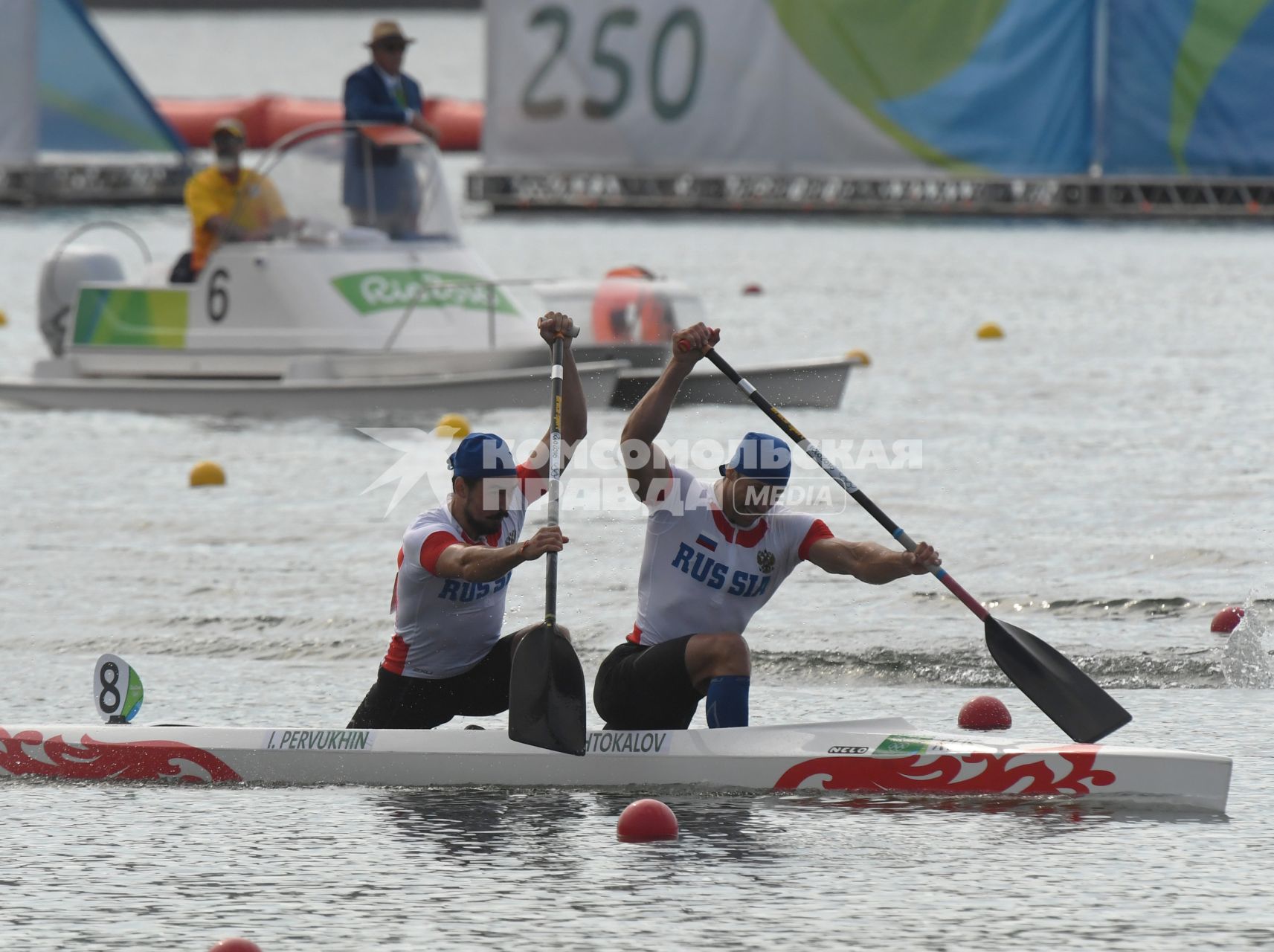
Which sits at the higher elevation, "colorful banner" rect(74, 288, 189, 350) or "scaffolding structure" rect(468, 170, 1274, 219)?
"scaffolding structure" rect(468, 170, 1274, 219)

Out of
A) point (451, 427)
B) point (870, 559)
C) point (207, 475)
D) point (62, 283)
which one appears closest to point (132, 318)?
point (62, 283)

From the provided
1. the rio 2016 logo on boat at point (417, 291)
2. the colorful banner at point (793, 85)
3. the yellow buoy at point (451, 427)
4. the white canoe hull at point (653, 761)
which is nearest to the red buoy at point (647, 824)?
the white canoe hull at point (653, 761)

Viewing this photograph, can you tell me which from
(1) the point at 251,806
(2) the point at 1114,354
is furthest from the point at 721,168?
(1) the point at 251,806

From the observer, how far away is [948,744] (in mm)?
7371

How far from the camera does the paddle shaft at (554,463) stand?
25.0 feet

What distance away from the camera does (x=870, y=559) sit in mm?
7473

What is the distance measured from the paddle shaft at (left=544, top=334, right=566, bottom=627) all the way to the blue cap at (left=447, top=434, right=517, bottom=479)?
220 mm

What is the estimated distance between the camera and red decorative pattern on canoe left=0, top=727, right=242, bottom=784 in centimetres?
770

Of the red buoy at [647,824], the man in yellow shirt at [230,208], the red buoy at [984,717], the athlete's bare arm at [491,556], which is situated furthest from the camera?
the man in yellow shirt at [230,208]

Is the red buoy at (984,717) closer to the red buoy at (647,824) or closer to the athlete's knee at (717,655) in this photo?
the athlete's knee at (717,655)

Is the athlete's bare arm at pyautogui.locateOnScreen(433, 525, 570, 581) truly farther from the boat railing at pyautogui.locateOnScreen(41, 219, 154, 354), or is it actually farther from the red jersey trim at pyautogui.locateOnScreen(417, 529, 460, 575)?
the boat railing at pyautogui.locateOnScreen(41, 219, 154, 354)

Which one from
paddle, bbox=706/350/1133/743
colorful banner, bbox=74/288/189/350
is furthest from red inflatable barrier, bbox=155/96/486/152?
paddle, bbox=706/350/1133/743

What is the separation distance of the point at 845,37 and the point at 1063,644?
29.6 meters

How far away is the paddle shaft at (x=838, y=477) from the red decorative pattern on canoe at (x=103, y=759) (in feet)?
7.30
